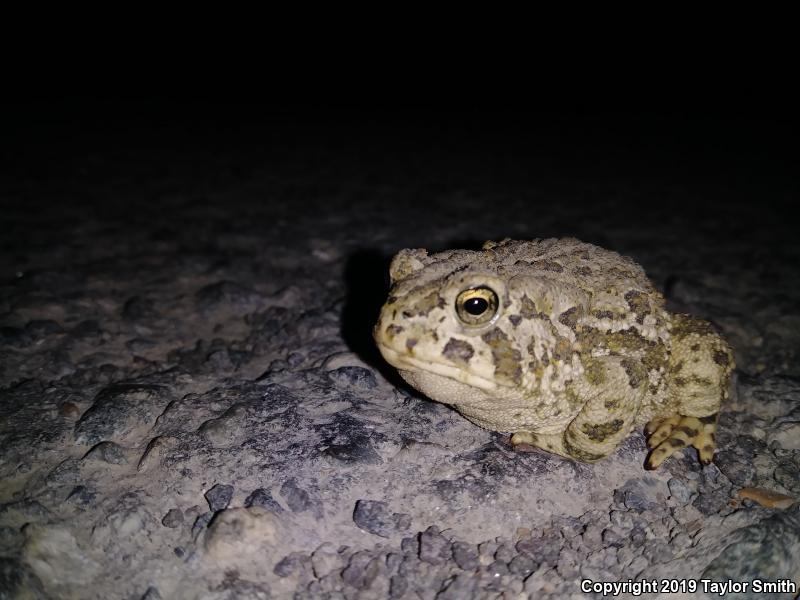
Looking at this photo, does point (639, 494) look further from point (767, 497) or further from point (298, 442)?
point (298, 442)


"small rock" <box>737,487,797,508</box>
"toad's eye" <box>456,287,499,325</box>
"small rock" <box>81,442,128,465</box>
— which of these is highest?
"toad's eye" <box>456,287,499,325</box>

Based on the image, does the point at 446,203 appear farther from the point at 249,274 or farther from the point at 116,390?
the point at 116,390

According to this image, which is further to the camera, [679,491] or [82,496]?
[679,491]

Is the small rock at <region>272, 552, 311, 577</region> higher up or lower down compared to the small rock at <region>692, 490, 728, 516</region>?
lower down

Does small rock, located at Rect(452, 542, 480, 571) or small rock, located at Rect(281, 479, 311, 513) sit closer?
small rock, located at Rect(452, 542, 480, 571)

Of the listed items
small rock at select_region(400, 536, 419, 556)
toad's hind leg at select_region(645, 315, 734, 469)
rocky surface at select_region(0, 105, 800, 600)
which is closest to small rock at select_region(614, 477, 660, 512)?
rocky surface at select_region(0, 105, 800, 600)

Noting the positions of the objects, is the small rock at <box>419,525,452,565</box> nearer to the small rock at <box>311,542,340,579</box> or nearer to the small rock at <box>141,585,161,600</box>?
the small rock at <box>311,542,340,579</box>

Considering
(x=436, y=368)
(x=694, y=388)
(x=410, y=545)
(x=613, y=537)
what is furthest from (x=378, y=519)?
(x=694, y=388)
